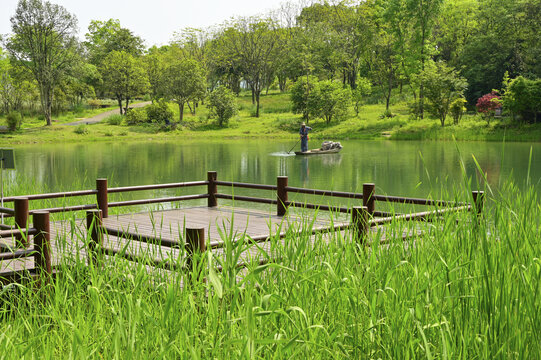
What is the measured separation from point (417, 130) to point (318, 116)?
932 cm

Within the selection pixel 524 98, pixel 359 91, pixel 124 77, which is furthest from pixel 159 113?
pixel 524 98

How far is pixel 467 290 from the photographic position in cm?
332

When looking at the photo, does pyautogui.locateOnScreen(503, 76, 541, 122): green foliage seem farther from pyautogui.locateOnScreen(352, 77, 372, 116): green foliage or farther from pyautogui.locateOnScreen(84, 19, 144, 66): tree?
pyautogui.locateOnScreen(84, 19, 144, 66): tree

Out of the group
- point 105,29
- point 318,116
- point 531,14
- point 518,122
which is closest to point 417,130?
point 518,122

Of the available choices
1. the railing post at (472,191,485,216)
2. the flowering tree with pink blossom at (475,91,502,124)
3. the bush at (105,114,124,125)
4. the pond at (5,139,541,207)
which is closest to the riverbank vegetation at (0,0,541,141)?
the flowering tree with pink blossom at (475,91,502,124)

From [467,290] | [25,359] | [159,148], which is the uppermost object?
[467,290]

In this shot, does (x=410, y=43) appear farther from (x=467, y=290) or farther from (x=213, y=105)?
(x=467, y=290)

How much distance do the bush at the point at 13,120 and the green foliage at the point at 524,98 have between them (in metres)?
34.8

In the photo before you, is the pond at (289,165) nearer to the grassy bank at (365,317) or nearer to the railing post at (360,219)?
the railing post at (360,219)

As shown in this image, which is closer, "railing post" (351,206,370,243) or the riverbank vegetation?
Answer: "railing post" (351,206,370,243)

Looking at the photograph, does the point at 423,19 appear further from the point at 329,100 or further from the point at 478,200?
the point at 478,200

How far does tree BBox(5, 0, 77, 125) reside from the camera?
4772cm

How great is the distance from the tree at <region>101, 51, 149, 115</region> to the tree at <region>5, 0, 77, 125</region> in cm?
412

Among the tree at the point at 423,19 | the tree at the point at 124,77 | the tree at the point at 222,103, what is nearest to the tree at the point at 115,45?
the tree at the point at 124,77
